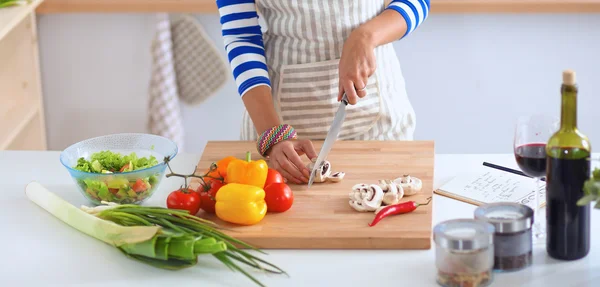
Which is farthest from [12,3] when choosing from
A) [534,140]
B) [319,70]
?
[534,140]

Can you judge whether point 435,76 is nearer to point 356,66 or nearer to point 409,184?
point 356,66

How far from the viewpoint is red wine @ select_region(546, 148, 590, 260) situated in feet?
4.38

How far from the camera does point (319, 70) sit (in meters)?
2.08

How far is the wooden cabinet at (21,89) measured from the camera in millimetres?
3418

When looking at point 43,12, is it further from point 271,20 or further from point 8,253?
point 8,253

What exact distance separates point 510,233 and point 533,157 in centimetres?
17

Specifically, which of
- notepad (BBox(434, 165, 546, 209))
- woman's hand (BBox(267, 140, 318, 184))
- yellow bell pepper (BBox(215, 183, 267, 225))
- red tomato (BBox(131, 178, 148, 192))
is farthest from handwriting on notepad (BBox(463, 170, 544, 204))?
red tomato (BBox(131, 178, 148, 192))

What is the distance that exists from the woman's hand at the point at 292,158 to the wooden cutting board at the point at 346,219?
0.02 metres

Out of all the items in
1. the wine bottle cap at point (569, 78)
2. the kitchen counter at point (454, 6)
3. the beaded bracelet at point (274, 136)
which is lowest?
the beaded bracelet at point (274, 136)

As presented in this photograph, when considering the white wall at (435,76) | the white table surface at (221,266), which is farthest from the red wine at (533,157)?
the white wall at (435,76)

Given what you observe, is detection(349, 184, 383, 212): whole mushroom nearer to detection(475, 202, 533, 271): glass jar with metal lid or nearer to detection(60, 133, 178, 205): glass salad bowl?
detection(475, 202, 533, 271): glass jar with metal lid

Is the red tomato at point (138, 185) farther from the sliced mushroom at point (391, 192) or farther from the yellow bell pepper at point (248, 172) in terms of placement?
the sliced mushroom at point (391, 192)

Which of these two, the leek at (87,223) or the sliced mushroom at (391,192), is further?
the sliced mushroom at (391,192)

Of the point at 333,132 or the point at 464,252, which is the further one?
the point at 333,132
